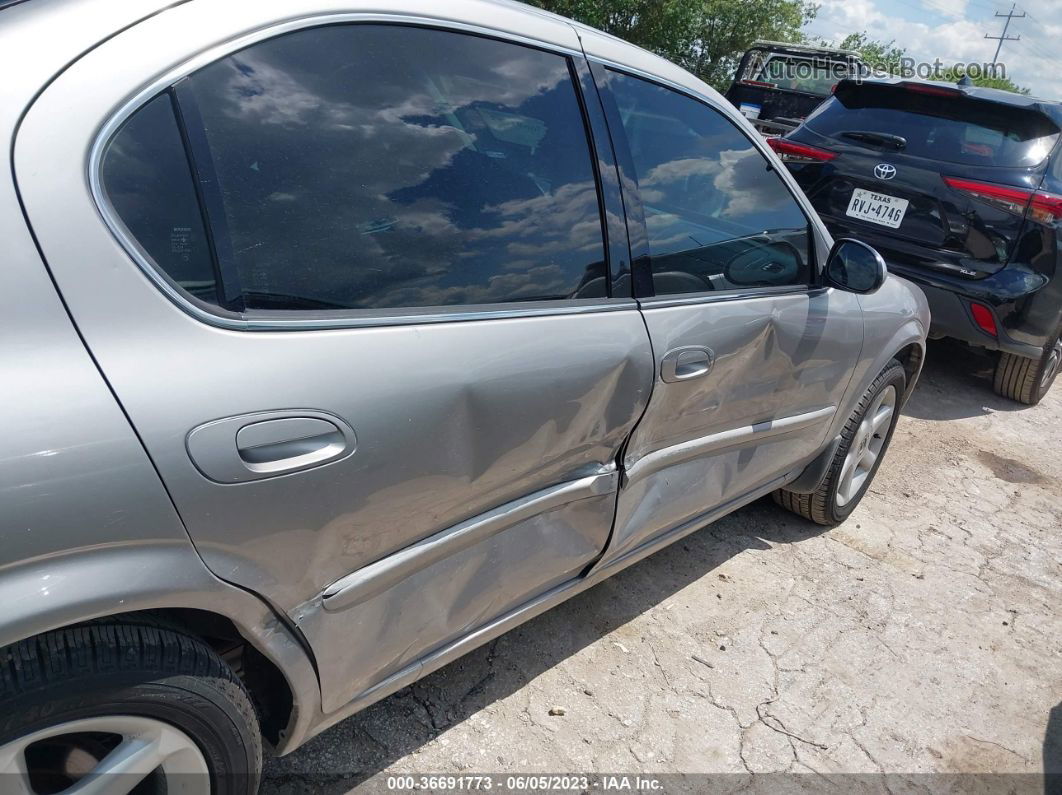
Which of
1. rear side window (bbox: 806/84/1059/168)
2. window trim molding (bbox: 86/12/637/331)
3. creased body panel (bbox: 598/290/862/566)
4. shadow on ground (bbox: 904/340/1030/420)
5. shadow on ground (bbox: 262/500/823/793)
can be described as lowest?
shadow on ground (bbox: 262/500/823/793)

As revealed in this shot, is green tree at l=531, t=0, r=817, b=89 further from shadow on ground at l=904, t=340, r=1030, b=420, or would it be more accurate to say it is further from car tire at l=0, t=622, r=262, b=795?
car tire at l=0, t=622, r=262, b=795

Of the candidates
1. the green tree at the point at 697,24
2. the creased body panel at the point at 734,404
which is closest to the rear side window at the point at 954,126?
the creased body panel at the point at 734,404

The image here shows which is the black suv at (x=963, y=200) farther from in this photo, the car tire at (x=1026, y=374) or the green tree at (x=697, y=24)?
the green tree at (x=697, y=24)

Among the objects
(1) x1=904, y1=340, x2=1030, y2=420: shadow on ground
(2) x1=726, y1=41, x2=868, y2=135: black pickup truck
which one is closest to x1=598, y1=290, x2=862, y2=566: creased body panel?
(1) x1=904, y1=340, x2=1030, y2=420: shadow on ground

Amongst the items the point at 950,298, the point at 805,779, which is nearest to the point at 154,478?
the point at 805,779

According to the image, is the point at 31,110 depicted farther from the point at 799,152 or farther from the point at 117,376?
the point at 799,152

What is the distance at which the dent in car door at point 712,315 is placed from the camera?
206 centimetres

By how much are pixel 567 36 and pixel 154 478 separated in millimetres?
1398

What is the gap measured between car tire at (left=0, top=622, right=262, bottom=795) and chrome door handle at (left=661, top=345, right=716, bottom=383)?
3.99 feet

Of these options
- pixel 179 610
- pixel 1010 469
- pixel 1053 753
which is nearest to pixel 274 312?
pixel 179 610

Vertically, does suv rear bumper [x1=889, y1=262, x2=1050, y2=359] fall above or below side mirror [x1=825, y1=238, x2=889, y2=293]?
below

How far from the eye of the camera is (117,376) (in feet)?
3.75

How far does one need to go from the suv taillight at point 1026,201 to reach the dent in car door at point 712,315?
90.9 inches

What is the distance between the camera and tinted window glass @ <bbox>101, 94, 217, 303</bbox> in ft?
3.93
